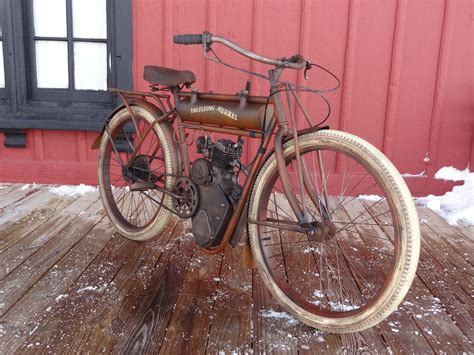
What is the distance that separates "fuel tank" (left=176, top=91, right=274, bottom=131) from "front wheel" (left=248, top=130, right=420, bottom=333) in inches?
7.2

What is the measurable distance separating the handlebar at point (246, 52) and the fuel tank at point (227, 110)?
0.66 feet

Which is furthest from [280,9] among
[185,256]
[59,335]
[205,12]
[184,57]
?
[59,335]

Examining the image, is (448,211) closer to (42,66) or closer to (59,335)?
(59,335)

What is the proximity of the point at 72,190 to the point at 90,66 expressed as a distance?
1.01 m

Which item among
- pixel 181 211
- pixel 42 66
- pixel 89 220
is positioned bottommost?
pixel 89 220

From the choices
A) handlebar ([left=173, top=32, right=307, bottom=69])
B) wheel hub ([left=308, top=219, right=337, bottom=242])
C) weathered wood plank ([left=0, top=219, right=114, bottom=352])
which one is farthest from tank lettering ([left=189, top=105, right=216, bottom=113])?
weathered wood plank ([left=0, top=219, right=114, bottom=352])

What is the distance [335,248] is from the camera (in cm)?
269

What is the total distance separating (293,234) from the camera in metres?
2.96

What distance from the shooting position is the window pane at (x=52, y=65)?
387cm

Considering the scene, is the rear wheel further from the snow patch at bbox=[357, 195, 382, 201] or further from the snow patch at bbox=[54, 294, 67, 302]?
the snow patch at bbox=[357, 195, 382, 201]

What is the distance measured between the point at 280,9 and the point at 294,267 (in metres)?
2.05

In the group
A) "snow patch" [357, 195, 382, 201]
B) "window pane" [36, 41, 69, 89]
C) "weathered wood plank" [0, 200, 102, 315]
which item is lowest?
"weathered wood plank" [0, 200, 102, 315]

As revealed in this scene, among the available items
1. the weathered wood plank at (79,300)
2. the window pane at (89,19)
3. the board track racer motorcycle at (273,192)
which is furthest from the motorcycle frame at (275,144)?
the window pane at (89,19)

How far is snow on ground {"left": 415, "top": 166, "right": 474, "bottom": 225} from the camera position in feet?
11.0
